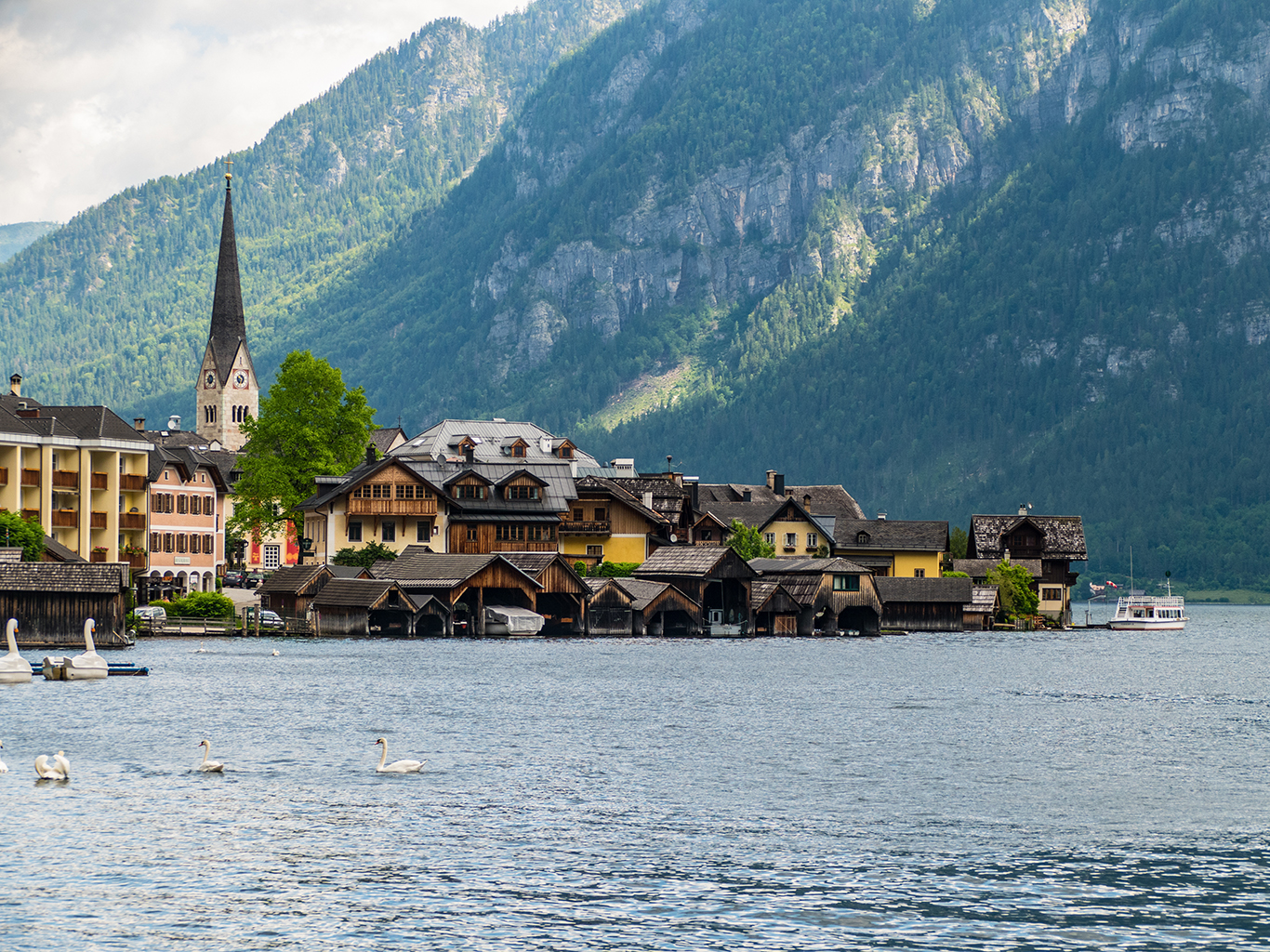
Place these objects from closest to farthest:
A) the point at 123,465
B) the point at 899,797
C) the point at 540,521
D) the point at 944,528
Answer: the point at 899,797, the point at 123,465, the point at 540,521, the point at 944,528

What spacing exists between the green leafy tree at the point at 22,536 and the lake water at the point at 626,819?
28.9m

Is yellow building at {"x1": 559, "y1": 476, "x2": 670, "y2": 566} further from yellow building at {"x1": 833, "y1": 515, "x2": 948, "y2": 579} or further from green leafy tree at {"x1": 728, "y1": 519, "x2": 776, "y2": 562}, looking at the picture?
yellow building at {"x1": 833, "y1": 515, "x2": 948, "y2": 579}

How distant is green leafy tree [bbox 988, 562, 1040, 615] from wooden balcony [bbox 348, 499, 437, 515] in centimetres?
6307

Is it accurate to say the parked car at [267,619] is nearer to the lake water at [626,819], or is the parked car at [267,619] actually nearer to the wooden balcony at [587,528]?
the wooden balcony at [587,528]

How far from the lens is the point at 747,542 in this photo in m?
171

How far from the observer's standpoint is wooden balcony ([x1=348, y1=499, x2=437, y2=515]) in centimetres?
14512

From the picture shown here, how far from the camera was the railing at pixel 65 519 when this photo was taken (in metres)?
131

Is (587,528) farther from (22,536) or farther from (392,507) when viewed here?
(22,536)

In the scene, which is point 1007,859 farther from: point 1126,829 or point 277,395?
point 277,395

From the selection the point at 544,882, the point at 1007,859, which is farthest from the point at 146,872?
the point at 1007,859

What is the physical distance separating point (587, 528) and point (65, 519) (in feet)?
150

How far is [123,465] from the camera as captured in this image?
5497 inches

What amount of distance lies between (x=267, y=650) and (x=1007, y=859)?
7871 centimetres

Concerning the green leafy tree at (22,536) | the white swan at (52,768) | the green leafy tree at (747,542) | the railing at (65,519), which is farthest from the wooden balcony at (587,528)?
the white swan at (52,768)
